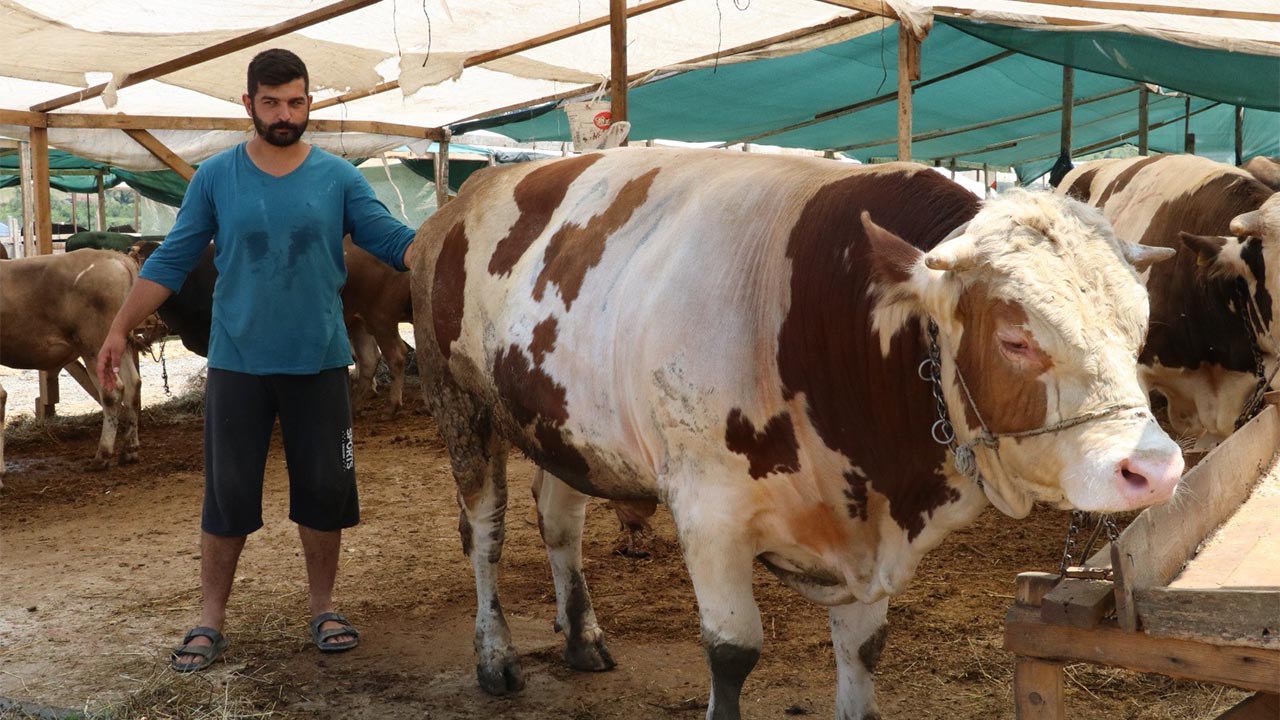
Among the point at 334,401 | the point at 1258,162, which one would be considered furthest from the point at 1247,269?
the point at 334,401

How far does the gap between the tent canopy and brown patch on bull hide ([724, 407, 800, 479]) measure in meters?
3.62

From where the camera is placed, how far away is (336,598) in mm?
4984

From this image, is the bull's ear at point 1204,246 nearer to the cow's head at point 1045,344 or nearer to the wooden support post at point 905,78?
the wooden support post at point 905,78

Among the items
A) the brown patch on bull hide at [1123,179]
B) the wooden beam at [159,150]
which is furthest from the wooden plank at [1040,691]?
the wooden beam at [159,150]

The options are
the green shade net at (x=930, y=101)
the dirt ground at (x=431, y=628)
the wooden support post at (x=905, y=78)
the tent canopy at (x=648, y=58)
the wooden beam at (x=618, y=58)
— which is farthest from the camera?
the green shade net at (x=930, y=101)

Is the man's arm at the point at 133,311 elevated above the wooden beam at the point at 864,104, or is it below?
below

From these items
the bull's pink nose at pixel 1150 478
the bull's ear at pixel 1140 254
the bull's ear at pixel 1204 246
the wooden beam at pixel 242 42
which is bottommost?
the bull's pink nose at pixel 1150 478

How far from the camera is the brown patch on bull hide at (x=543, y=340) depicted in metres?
3.33

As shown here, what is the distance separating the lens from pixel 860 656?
3170 mm

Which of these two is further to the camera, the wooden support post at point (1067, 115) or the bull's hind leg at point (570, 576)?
the wooden support post at point (1067, 115)

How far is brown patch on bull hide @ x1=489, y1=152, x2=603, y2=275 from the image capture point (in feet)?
11.9

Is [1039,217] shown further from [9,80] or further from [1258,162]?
[9,80]

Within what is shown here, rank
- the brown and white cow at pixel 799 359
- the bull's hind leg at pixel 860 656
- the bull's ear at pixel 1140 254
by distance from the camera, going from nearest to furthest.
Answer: the brown and white cow at pixel 799 359
the bull's ear at pixel 1140 254
the bull's hind leg at pixel 860 656

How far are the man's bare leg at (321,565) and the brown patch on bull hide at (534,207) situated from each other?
1.33m
